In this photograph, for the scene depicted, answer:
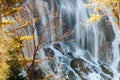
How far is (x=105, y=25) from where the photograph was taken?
124 ft

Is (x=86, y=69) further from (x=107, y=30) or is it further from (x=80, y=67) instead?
(x=107, y=30)

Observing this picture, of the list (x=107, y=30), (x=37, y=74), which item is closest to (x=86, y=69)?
(x=107, y=30)

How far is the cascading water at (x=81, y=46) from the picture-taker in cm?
3086

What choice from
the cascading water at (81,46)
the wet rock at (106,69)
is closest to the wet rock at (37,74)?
the cascading water at (81,46)

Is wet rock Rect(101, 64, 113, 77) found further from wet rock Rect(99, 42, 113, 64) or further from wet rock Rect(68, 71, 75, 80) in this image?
wet rock Rect(68, 71, 75, 80)

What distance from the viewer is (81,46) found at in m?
35.5

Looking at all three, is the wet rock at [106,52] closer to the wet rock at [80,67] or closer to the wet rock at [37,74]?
the wet rock at [80,67]

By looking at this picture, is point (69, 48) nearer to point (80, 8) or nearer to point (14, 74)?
point (80, 8)

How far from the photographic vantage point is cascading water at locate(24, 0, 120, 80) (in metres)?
30.9

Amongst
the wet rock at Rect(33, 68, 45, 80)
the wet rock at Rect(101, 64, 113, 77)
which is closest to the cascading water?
the wet rock at Rect(101, 64, 113, 77)

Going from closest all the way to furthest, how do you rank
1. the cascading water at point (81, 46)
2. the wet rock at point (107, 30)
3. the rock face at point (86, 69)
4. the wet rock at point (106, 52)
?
1. the rock face at point (86, 69)
2. the cascading water at point (81, 46)
3. the wet rock at point (106, 52)
4. the wet rock at point (107, 30)

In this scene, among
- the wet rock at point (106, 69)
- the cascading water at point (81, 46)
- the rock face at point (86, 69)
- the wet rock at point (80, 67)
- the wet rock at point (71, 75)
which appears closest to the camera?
the wet rock at point (71, 75)

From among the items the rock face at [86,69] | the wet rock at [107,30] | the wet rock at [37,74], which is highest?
the wet rock at [37,74]

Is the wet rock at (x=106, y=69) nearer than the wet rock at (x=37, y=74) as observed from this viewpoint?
No
